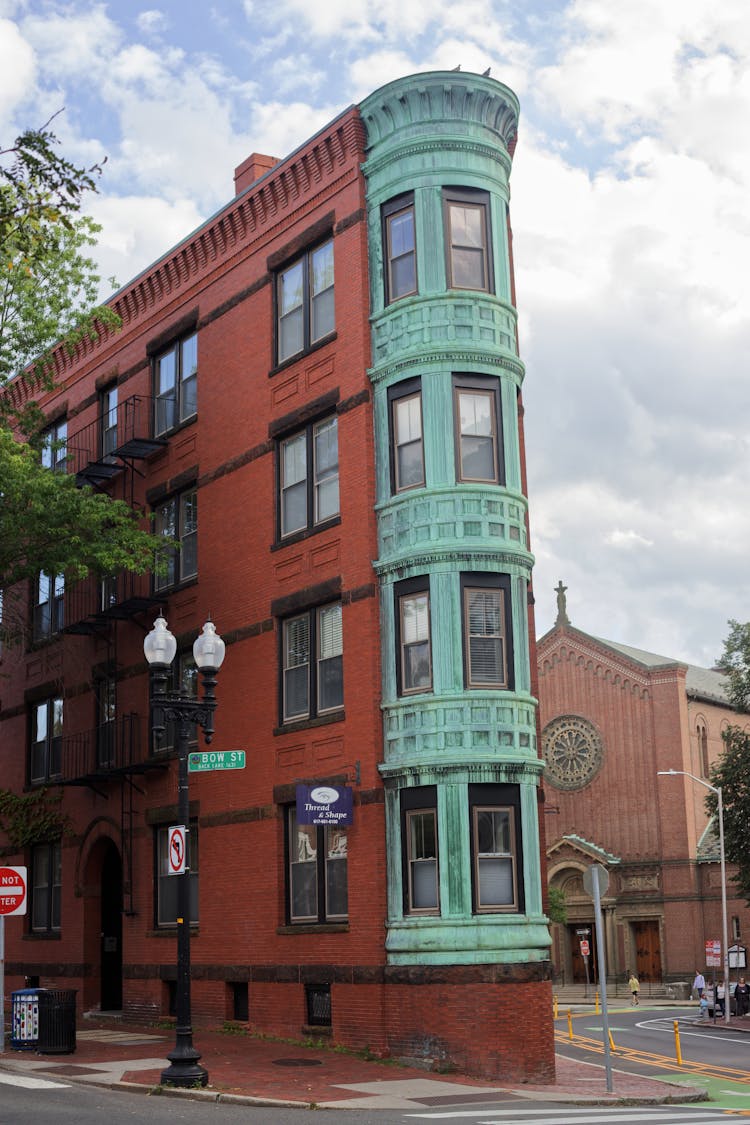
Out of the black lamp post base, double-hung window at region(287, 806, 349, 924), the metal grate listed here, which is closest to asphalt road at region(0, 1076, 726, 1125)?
the black lamp post base

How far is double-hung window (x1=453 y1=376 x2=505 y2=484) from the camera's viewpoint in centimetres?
2406

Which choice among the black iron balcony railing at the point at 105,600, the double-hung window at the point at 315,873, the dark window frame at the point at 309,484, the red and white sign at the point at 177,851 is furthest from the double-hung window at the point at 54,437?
the red and white sign at the point at 177,851

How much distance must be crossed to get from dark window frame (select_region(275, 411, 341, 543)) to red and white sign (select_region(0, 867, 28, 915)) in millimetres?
8075

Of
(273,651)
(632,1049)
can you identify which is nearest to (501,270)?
(273,651)

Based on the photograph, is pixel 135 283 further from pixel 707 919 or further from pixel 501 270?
pixel 707 919

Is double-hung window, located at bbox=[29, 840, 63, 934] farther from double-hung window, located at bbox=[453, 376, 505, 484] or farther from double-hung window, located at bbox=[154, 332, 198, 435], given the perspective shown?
double-hung window, located at bbox=[453, 376, 505, 484]

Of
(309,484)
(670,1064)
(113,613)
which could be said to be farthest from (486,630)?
(113,613)

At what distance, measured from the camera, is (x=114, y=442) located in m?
33.3

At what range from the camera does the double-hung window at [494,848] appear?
2222cm

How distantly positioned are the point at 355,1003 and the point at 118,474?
15.0 m

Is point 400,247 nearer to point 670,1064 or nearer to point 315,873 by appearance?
point 315,873

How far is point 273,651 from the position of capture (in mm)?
26500

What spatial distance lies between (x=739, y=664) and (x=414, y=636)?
30504 millimetres

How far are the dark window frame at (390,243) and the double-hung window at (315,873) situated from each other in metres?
9.86
